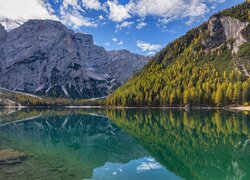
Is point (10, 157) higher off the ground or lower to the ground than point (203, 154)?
lower

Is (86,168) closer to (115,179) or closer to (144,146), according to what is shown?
(115,179)

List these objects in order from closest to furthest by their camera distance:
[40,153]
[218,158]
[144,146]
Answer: [218,158] < [40,153] < [144,146]

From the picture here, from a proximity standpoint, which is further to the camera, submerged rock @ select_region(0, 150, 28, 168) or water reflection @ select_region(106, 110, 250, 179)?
submerged rock @ select_region(0, 150, 28, 168)

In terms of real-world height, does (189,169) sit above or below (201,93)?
below

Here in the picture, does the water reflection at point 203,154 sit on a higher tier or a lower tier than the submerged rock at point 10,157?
higher

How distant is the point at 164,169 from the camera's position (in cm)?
3256

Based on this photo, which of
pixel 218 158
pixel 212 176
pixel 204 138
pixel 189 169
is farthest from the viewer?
pixel 204 138

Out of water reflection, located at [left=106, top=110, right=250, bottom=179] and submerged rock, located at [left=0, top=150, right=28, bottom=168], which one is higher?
water reflection, located at [left=106, top=110, right=250, bottom=179]

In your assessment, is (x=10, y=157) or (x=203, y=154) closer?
(x=203, y=154)

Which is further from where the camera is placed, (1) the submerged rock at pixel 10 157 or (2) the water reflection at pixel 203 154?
(1) the submerged rock at pixel 10 157

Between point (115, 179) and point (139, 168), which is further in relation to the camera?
point (139, 168)

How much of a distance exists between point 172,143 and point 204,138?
7.43 m

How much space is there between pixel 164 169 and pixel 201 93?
520 ft

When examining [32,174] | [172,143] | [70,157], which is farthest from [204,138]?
[32,174]
